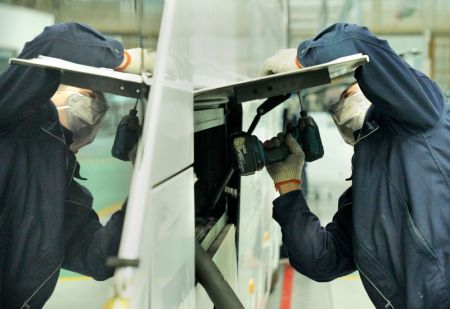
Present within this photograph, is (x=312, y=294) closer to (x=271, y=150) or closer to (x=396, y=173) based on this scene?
(x=271, y=150)

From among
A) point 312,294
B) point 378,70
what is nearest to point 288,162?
point 378,70

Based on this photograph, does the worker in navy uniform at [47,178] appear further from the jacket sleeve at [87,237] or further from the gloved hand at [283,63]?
the gloved hand at [283,63]

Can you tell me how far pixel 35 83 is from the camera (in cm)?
81

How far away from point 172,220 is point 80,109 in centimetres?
24

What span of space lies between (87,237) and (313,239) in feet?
3.21

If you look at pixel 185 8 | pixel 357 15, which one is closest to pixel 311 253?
pixel 185 8

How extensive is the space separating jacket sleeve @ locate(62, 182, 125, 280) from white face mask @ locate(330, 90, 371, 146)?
1.03 m

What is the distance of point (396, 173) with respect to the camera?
148 centimetres

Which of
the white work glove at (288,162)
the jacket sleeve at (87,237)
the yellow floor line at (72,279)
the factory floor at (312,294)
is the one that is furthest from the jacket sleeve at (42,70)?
the factory floor at (312,294)

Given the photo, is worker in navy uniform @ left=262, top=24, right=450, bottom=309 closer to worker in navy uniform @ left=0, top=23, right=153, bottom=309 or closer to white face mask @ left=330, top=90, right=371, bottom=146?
white face mask @ left=330, top=90, right=371, bottom=146

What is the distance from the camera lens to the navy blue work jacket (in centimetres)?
82

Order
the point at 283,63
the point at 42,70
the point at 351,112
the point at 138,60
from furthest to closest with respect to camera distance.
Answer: the point at 351,112
the point at 283,63
the point at 138,60
the point at 42,70

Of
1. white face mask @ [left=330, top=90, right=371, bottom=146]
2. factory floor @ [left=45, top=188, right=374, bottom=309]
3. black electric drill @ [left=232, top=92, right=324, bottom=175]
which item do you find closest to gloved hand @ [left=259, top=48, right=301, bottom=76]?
black electric drill @ [left=232, top=92, right=324, bottom=175]

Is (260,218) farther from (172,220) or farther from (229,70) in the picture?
(172,220)
